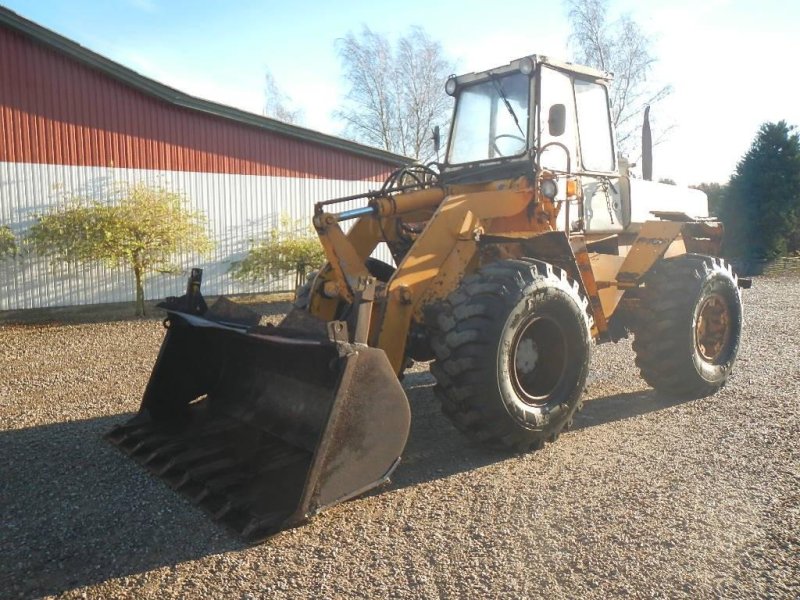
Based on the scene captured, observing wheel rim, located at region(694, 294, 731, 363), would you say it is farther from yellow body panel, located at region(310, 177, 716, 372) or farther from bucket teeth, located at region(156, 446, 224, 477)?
bucket teeth, located at region(156, 446, 224, 477)

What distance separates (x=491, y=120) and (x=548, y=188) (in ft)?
3.95

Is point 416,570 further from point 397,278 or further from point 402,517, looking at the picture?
point 397,278

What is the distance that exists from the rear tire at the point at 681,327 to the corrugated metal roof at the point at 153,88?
430 inches

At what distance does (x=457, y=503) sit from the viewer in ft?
13.2

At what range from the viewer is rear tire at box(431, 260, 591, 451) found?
440 cm

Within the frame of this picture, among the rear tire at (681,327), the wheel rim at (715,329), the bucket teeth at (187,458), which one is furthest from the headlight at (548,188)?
the bucket teeth at (187,458)

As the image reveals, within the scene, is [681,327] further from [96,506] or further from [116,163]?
[116,163]

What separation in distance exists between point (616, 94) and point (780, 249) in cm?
1061

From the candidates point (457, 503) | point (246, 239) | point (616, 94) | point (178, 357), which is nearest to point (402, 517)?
point (457, 503)

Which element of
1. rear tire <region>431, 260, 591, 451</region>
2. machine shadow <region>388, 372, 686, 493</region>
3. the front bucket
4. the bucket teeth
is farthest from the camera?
machine shadow <region>388, 372, 686, 493</region>

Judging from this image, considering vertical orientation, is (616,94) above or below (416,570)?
above

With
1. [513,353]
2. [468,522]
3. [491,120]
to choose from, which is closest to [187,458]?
[468,522]

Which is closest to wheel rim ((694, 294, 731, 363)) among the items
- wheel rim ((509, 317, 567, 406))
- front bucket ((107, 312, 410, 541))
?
wheel rim ((509, 317, 567, 406))

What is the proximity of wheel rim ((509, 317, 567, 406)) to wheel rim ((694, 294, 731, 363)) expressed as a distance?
251 cm
